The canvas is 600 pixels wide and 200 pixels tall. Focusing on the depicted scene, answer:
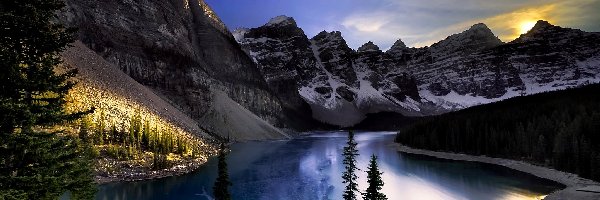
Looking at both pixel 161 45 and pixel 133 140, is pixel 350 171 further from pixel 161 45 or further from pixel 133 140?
pixel 161 45

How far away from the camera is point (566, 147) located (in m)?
78.6

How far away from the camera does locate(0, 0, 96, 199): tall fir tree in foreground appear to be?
1298cm

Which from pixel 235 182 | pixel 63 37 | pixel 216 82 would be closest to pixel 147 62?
pixel 216 82

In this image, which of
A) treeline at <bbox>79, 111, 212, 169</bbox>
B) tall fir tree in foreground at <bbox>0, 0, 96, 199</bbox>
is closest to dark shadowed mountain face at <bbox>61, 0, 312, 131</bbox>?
treeline at <bbox>79, 111, 212, 169</bbox>

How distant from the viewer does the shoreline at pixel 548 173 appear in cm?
5378

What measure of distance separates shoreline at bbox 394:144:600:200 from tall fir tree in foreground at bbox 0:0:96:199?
5489 centimetres

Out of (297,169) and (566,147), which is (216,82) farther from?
(566,147)

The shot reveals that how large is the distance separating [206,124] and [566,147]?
10107 centimetres

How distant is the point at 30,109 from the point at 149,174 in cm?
5241

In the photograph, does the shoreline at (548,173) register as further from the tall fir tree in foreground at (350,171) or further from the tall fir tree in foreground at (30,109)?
the tall fir tree in foreground at (30,109)

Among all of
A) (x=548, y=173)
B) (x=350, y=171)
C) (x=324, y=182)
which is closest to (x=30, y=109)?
(x=350, y=171)

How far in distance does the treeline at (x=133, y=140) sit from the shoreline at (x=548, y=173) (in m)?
56.5

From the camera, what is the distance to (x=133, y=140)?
68.2 meters

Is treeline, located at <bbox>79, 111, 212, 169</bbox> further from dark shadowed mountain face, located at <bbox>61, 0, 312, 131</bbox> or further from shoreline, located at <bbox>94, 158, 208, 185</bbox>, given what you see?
dark shadowed mountain face, located at <bbox>61, 0, 312, 131</bbox>
